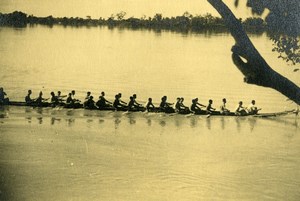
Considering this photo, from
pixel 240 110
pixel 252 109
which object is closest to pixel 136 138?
pixel 240 110

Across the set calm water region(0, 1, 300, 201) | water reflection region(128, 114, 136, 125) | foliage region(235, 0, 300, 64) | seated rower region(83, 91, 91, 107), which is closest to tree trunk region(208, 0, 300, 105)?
foliage region(235, 0, 300, 64)

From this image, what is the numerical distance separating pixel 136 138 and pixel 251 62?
5.03m

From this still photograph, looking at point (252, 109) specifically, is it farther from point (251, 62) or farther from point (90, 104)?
point (251, 62)

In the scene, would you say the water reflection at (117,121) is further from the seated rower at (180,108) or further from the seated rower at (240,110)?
the seated rower at (240,110)

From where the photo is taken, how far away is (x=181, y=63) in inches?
440

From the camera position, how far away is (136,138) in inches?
265

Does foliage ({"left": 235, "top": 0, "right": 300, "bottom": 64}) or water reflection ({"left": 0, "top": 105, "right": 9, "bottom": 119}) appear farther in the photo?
water reflection ({"left": 0, "top": 105, "right": 9, "bottom": 119})

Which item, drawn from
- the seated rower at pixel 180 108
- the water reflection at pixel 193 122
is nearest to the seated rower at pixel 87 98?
the seated rower at pixel 180 108

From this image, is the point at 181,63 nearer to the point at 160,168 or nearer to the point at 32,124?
the point at 32,124

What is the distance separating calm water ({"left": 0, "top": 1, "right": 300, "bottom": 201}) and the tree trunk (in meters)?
1.76

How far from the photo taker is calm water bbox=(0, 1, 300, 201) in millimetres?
4578

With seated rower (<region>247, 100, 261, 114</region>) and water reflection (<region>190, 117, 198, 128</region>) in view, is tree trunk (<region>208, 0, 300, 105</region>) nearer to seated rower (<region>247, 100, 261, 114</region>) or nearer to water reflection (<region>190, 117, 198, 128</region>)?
water reflection (<region>190, 117, 198, 128</region>)

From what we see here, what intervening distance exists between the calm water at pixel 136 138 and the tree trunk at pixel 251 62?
5.78 feet

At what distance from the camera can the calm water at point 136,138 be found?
4.58 meters
